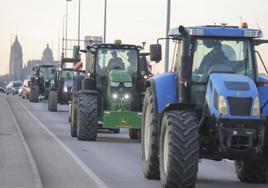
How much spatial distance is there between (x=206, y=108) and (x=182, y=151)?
1093 millimetres

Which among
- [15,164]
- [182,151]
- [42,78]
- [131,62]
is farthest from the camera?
[42,78]

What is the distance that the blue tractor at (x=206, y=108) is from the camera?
11602mm

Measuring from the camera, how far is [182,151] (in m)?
11.5

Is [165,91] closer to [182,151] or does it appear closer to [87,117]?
[182,151]

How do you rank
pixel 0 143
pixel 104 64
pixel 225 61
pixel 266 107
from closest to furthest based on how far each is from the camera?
pixel 266 107 < pixel 225 61 < pixel 0 143 < pixel 104 64

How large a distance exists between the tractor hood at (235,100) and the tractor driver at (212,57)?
3.30ft

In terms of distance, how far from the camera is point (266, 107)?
40.0 feet

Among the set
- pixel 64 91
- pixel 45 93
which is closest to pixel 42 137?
pixel 64 91

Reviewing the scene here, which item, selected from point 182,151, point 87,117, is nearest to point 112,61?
point 87,117

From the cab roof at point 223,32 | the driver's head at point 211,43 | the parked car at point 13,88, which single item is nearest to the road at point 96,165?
the driver's head at point 211,43

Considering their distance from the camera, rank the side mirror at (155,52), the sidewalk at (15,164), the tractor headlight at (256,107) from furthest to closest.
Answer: the side mirror at (155,52)
the sidewalk at (15,164)
the tractor headlight at (256,107)

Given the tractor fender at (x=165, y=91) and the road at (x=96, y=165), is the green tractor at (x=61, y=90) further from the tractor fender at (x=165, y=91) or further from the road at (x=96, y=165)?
the tractor fender at (x=165, y=91)

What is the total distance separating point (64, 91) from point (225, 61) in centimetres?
3106

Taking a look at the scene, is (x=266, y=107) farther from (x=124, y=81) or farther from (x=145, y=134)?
(x=124, y=81)
